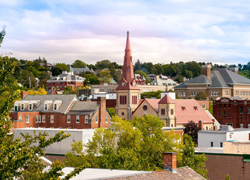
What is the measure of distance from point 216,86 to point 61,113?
93.2 metres

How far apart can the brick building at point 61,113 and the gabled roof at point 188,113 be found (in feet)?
71.2

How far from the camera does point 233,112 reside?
119250mm

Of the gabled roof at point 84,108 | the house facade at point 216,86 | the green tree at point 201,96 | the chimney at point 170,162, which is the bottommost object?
the chimney at point 170,162

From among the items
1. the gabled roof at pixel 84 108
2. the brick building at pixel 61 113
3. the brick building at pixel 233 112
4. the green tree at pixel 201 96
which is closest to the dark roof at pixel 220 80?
the green tree at pixel 201 96

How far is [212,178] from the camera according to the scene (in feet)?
148

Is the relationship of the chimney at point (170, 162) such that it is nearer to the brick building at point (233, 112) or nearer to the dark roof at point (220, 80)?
the brick building at point (233, 112)

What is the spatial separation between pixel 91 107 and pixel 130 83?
123 ft

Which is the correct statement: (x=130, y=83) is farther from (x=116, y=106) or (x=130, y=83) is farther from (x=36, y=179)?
(x=36, y=179)

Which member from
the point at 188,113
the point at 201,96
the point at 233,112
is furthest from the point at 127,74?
the point at 201,96

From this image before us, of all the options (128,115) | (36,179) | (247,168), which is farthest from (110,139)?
(128,115)

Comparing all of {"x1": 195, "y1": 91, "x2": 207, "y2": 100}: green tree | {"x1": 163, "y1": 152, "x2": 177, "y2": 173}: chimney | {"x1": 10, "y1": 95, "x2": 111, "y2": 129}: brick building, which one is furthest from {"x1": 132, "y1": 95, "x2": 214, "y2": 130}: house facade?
{"x1": 163, "y1": 152, "x2": 177, "y2": 173}: chimney

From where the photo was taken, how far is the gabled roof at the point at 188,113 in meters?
108

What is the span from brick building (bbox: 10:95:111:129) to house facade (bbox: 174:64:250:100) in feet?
289

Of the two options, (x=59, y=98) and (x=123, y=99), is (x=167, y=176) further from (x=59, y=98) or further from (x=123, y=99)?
(x=123, y=99)
